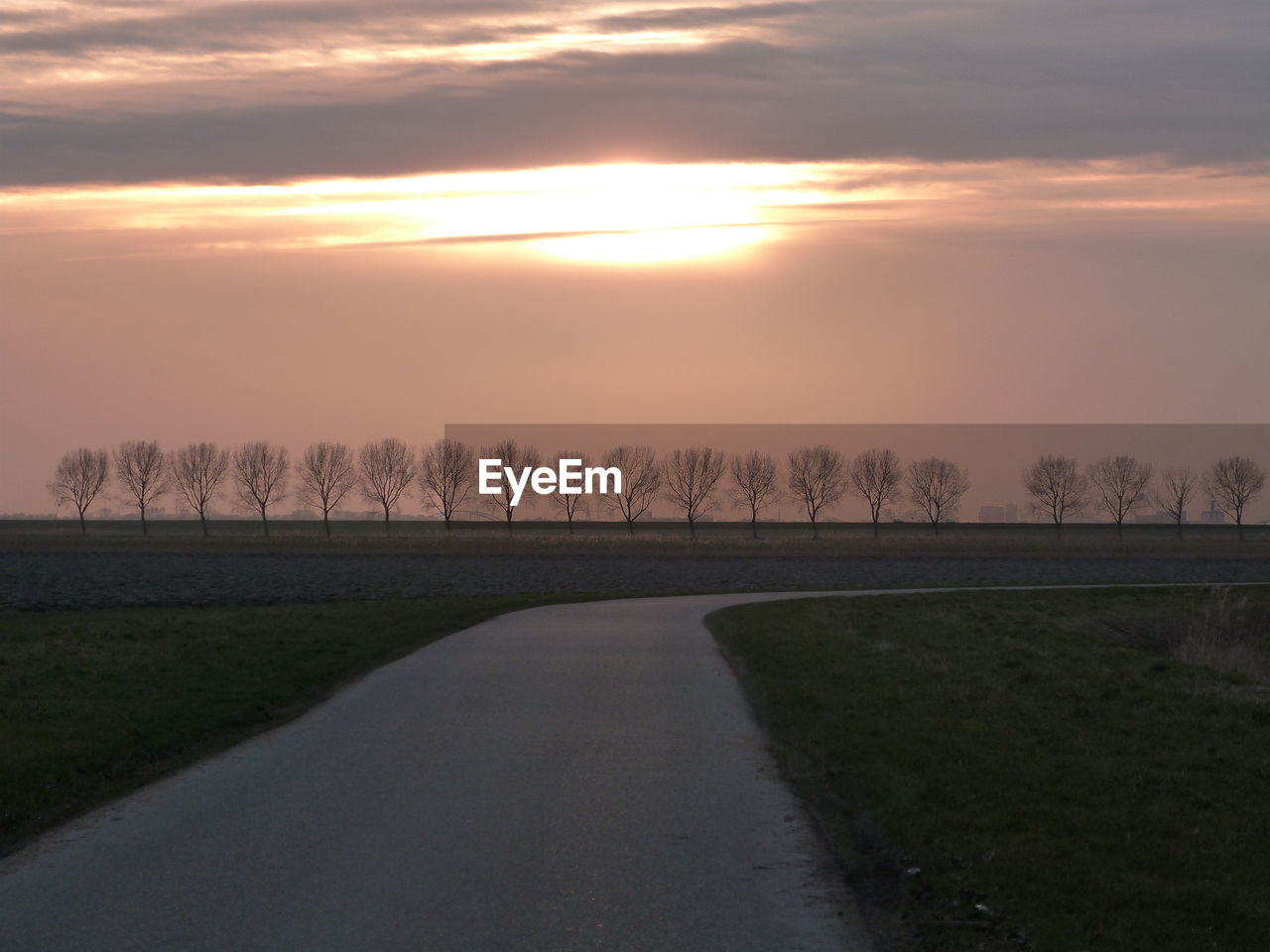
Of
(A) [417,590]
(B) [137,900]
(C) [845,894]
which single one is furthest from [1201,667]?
(A) [417,590]

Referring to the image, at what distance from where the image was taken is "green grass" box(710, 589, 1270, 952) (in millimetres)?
7418

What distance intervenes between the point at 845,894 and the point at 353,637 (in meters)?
18.2

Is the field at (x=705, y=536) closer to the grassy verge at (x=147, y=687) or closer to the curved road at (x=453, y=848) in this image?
the grassy verge at (x=147, y=687)

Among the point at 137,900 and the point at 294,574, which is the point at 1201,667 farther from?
the point at 294,574

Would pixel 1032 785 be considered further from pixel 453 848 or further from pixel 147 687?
pixel 147 687

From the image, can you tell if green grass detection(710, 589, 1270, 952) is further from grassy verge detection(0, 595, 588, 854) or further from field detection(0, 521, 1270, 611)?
field detection(0, 521, 1270, 611)

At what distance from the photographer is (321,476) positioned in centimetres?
15138

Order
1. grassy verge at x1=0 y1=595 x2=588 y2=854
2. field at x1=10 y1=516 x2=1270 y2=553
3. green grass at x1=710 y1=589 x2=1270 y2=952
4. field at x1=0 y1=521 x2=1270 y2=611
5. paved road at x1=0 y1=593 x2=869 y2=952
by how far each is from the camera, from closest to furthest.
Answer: paved road at x1=0 y1=593 x2=869 y2=952
green grass at x1=710 y1=589 x2=1270 y2=952
grassy verge at x1=0 y1=595 x2=588 y2=854
field at x1=0 y1=521 x2=1270 y2=611
field at x1=10 y1=516 x2=1270 y2=553

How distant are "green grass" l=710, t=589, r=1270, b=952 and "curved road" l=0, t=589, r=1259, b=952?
614 mm

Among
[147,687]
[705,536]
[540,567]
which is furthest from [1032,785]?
[705,536]

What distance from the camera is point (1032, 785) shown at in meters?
10.8

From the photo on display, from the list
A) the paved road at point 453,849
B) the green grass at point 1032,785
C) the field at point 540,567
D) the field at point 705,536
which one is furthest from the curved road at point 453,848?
the field at point 705,536

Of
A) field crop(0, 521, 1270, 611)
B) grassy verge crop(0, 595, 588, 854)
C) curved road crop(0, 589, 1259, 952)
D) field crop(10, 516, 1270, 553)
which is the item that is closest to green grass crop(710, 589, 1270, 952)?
curved road crop(0, 589, 1259, 952)

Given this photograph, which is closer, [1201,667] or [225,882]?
[225,882]
